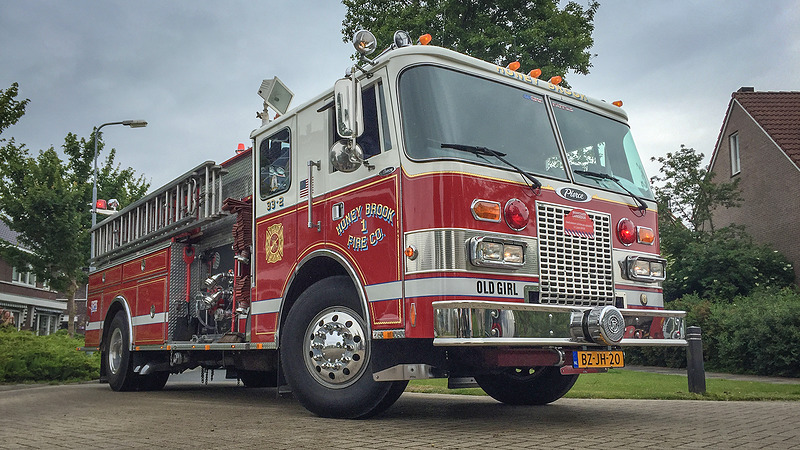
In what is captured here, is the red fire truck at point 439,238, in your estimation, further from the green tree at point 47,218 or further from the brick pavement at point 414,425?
the green tree at point 47,218

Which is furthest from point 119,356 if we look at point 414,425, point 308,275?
point 414,425

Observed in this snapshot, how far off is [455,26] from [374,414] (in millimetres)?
17347

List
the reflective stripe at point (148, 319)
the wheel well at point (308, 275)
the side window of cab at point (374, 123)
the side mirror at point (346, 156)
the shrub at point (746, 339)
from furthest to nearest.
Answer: the shrub at point (746, 339), the reflective stripe at point (148, 319), the wheel well at point (308, 275), the side window of cab at point (374, 123), the side mirror at point (346, 156)

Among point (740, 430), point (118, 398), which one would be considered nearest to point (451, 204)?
point (740, 430)

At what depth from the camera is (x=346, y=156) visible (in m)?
6.07

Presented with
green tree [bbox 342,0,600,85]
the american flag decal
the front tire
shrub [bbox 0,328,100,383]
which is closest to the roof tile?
green tree [bbox 342,0,600,85]

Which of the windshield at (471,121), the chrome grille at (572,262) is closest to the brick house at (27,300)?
the windshield at (471,121)

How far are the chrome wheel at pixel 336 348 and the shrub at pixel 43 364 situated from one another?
9.60 metres

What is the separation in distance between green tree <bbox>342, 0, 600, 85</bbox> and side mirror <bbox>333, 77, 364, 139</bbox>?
50.9 feet

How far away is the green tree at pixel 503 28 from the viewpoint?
21.5m

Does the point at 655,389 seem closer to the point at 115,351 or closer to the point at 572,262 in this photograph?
the point at 572,262

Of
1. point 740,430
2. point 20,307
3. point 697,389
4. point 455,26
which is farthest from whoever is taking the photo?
point 20,307

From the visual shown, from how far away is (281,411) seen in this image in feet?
24.5

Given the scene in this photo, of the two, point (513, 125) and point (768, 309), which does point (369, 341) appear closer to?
point (513, 125)
